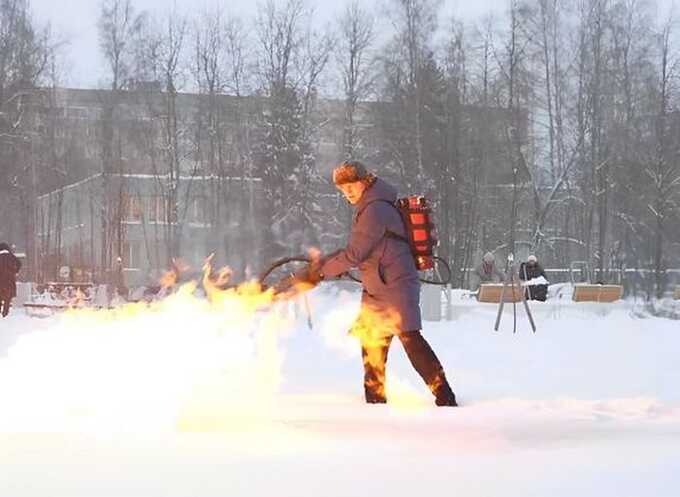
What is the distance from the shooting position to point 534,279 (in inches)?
895

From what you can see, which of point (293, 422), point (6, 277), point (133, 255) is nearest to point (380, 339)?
point (293, 422)

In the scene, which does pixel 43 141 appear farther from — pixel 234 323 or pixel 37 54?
pixel 234 323

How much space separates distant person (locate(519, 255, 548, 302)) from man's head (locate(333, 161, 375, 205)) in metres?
16.8

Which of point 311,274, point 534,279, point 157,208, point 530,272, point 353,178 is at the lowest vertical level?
point 534,279

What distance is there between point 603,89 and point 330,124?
12456mm

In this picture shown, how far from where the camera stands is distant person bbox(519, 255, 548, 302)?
22625 millimetres

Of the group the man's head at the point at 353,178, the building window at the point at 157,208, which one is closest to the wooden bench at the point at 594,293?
the man's head at the point at 353,178

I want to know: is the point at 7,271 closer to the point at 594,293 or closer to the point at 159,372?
the point at 594,293

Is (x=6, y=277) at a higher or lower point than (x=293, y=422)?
lower

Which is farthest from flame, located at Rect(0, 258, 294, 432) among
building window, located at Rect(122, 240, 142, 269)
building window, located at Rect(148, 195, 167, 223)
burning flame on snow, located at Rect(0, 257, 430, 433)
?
building window, located at Rect(122, 240, 142, 269)

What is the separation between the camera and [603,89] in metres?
40.9

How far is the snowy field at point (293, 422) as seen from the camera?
3969 mm

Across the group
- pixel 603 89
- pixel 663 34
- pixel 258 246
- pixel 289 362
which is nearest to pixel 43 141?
pixel 258 246

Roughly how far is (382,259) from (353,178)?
0.55 m
